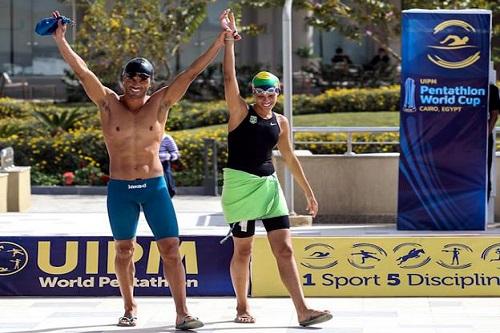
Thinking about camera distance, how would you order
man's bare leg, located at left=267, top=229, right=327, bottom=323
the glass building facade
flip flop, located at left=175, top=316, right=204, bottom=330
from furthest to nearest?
1. the glass building facade
2. man's bare leg, located at left=267, top=229, right=327, bottom=323
3. flip flop, located at left=175, top=316, right=204, bottom=330

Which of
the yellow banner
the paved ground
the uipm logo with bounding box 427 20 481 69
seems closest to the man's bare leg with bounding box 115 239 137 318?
the paved ground

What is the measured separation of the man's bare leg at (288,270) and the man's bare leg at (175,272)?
0.65 metres

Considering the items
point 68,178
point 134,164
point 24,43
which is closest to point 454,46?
point 134,164

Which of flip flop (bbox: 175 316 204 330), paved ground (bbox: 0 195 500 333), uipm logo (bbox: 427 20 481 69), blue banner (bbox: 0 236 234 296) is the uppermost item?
uipm logo (bbox: 427 20 481 69)

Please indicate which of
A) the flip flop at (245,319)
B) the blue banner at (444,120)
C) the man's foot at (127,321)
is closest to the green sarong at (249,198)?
the flip flop at (245,319)

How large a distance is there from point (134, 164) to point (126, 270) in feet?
2.36

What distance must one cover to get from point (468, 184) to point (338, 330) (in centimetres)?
567

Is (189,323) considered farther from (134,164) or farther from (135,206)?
(134,164)

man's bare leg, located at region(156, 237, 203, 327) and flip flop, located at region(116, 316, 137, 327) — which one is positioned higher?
man's bare leg, located at region(156, 237, 203, 327)

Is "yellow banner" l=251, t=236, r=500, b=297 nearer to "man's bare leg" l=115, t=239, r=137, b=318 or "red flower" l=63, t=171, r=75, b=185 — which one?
"man's bare leg" l=115, t=239, r=137, b=318

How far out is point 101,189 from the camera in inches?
783

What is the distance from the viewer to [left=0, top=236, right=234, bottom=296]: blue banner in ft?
31.5

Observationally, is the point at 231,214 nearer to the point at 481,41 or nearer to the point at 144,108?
the point at 144,108

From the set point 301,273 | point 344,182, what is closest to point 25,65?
point 344,182
